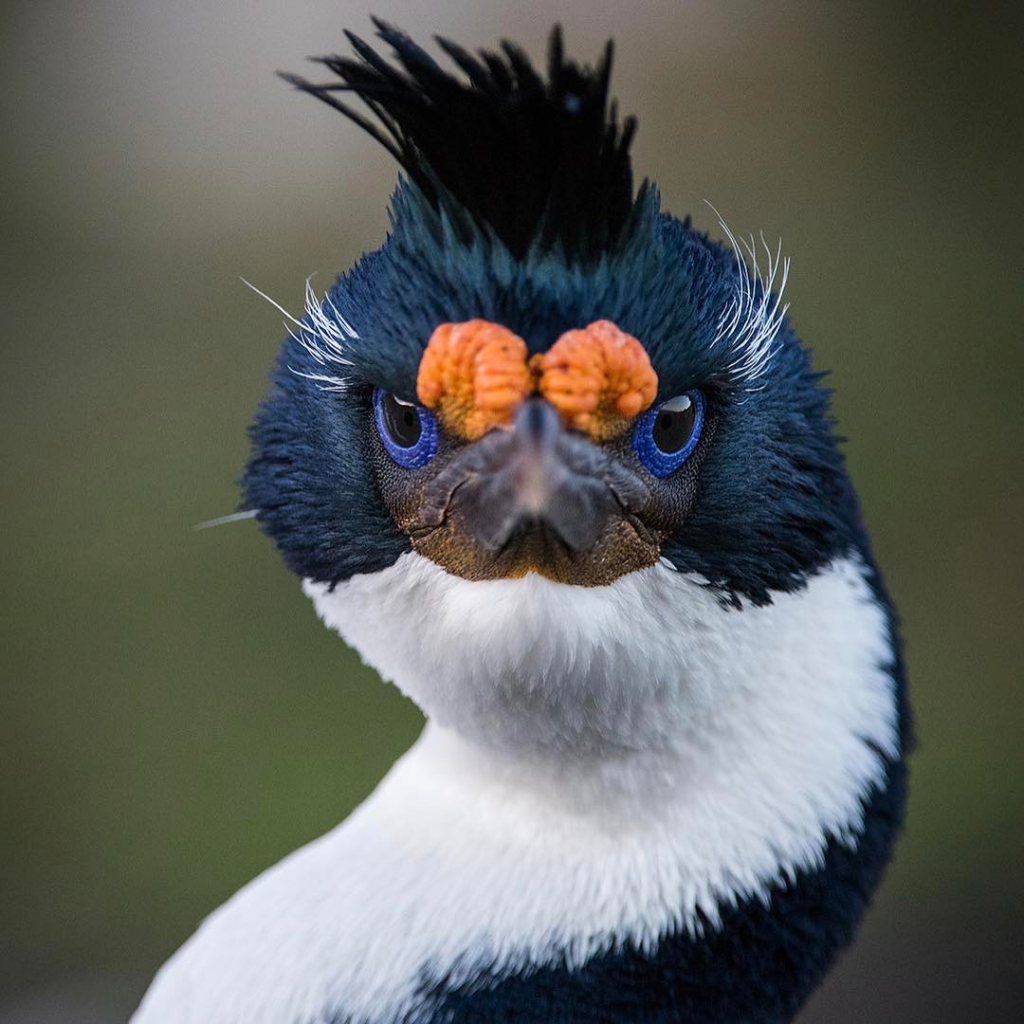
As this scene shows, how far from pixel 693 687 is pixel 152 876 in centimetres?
439

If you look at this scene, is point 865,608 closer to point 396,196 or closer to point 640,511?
point 640,511

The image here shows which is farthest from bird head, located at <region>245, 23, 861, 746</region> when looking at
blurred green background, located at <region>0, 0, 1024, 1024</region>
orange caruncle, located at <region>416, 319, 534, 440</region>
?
blurred green background, located at <region>0, 0, 1024, 1024</region>

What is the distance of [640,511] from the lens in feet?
5.42

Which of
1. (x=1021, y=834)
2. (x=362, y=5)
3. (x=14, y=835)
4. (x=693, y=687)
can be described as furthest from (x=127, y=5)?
(x=693, y=687)

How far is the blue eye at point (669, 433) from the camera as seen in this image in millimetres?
1671

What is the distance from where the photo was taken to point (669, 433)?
5.60 ft

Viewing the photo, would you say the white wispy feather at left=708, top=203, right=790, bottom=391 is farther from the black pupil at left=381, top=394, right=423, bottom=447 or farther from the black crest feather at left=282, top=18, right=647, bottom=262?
the black pupil at left=381, top=394, right=423, bottom=447

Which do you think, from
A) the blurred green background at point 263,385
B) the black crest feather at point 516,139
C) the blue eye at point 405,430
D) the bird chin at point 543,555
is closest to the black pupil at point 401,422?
the blue eye at point 405,430

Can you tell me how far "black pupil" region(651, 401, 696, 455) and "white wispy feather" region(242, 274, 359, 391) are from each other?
433 mm

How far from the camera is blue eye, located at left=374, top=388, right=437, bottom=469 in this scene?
5.49 ft

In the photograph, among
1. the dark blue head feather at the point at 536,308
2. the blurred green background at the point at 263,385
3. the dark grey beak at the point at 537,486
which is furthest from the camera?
the blurred green background at the point at 263,385

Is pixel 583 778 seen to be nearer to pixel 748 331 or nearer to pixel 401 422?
pixel 401 422

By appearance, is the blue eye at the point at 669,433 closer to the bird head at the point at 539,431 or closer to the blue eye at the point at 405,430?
the bird head at the point at 539,431

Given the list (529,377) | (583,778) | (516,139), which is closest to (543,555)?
(529,377)
